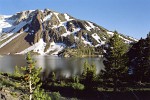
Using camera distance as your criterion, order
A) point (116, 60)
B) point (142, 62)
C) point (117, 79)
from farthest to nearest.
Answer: point (142, 62) → point (117, 79) → point (116, 60)

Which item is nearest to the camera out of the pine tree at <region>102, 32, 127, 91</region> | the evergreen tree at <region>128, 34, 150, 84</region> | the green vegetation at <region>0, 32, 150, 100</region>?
the green vegetation at <region>0, 32, 150, 100</region>

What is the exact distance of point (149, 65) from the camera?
64.7 metres

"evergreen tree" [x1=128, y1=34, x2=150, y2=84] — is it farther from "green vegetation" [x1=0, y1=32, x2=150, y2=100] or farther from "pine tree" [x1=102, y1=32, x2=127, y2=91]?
"pine tree" [x1=102, y1=32, x2=127, y2=91]

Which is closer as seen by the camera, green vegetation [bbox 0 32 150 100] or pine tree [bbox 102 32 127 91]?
green vegetation [bbox 0 32 150 100]

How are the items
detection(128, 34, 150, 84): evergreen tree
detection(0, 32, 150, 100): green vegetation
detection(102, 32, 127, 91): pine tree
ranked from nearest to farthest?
1. detection(0, 32, 150, 100): green vegetation
2. detection(102, 32, 127, 91): pine tree
3. detection(128, 34, 150, 84): evergreen tree

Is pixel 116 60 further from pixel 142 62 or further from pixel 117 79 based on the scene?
pixel 142 62

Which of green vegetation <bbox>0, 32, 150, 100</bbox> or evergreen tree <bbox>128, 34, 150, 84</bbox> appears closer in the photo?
green vegetation <bbox>0, 32, 150, 100</bbox>

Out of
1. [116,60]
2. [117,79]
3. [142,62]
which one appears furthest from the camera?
[142,62]

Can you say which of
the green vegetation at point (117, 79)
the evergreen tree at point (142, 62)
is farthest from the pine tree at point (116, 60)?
the evergreen tree at point (142, 62)

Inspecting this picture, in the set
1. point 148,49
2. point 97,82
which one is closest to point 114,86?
point 97,82

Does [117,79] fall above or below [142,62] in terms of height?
below

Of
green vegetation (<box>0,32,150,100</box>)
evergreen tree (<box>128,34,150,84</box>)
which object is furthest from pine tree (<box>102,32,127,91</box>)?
evergreen tree (<box>128,34,150,84</box>)

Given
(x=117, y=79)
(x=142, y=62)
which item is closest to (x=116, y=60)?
(x=117, y=79)

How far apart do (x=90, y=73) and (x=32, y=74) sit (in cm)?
4010
